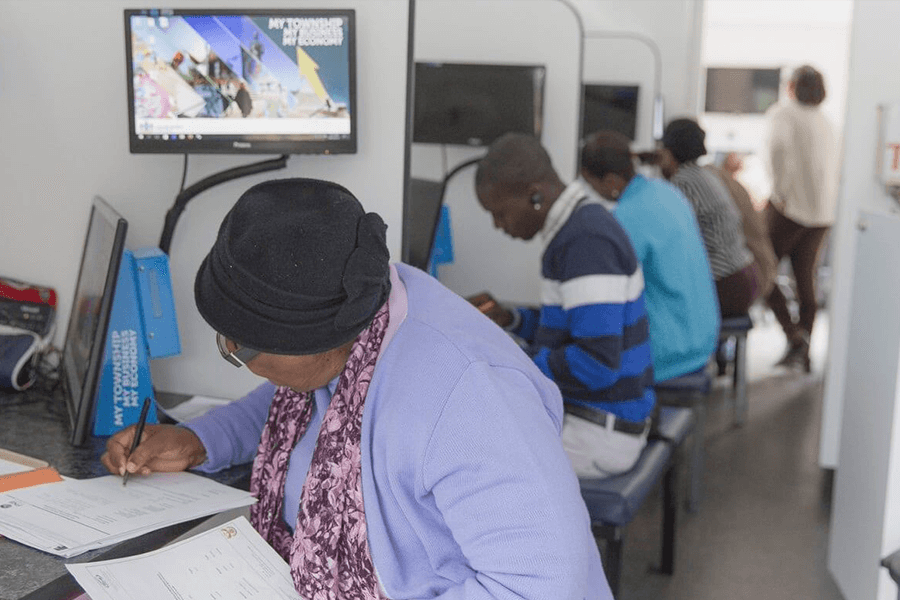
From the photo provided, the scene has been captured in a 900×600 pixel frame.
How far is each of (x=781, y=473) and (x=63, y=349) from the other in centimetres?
287

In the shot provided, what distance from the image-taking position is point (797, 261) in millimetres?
5809

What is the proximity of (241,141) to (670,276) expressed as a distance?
5.37ft

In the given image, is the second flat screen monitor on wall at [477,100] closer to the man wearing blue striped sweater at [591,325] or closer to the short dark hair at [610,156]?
the short dark hair at [610,156]

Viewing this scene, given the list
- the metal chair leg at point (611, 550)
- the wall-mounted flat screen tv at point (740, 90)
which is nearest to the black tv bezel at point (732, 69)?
the wall-mounted flat screen tv at point (740, 90)

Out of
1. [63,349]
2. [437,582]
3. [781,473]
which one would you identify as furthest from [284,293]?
[781,473]

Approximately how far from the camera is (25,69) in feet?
6.61

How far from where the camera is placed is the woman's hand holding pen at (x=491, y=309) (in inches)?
104

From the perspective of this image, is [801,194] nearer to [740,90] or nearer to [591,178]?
[740,90]

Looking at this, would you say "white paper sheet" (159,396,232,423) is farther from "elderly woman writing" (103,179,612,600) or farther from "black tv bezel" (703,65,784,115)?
"black tv bezel" (703,65,784,115)

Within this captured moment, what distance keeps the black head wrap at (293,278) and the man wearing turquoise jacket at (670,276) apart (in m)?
2.02

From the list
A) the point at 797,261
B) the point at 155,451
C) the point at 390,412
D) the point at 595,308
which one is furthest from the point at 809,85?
the point at 390,412

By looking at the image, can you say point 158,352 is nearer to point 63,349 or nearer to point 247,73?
point 63,349

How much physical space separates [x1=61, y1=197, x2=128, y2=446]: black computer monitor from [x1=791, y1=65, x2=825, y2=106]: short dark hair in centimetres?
452

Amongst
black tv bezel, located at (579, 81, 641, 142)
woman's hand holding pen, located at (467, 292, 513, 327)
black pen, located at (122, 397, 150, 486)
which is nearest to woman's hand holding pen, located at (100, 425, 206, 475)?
black pen, located at (122, 397, 150, 486)
